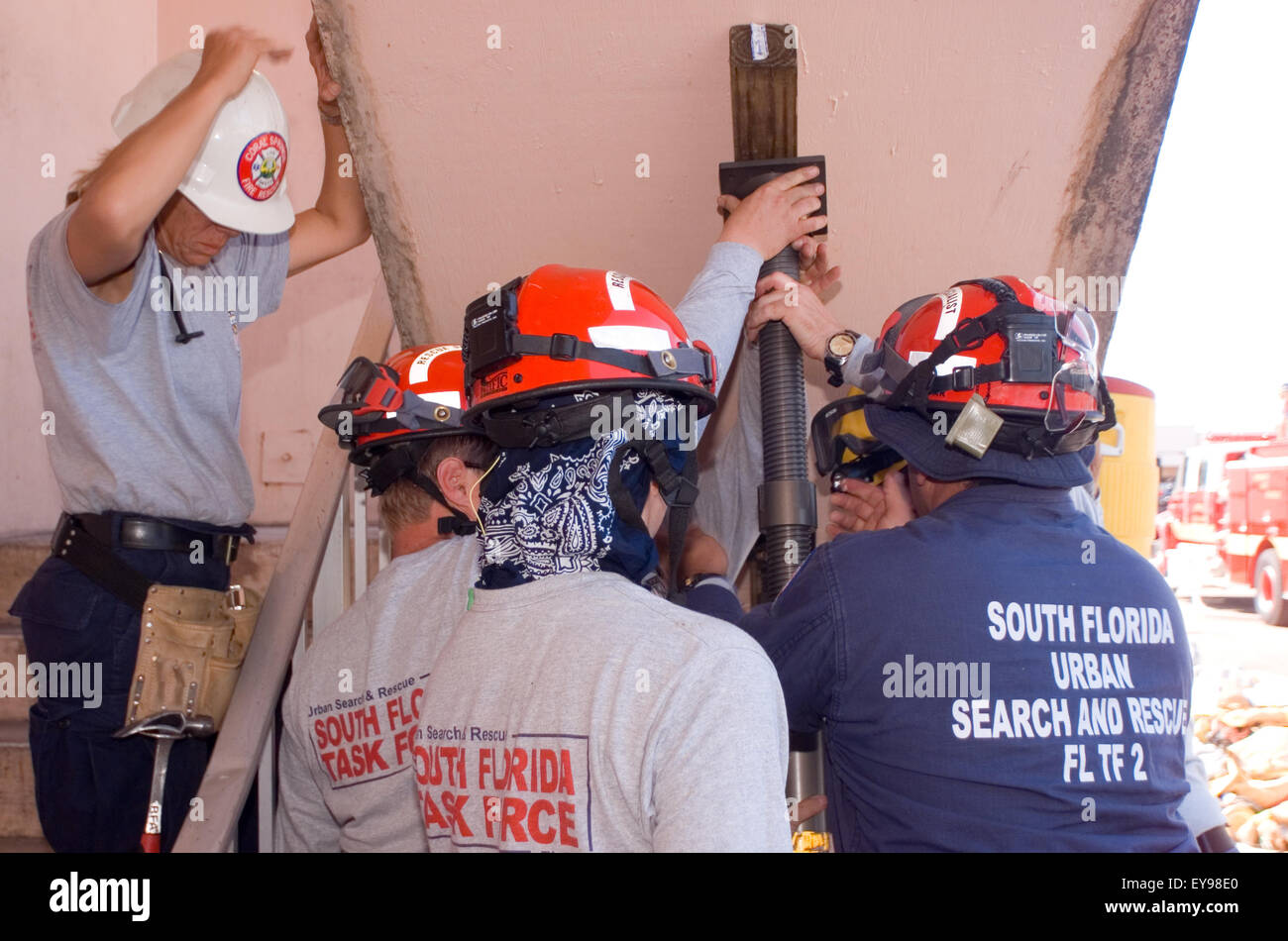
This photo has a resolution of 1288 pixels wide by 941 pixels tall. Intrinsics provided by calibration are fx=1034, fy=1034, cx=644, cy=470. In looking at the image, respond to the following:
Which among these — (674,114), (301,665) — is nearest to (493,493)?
(301,665)

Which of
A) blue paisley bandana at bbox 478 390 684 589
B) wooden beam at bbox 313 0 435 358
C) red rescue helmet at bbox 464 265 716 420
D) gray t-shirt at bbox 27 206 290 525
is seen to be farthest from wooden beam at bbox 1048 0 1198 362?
gray t-shirt at bbox 27 206 290 525

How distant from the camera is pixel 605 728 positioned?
1257 millimetres

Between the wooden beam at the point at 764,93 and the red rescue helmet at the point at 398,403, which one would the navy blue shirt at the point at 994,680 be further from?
the wooden beam at the point at 764,93

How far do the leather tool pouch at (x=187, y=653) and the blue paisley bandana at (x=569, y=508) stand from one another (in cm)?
119

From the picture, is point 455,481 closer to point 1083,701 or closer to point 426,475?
point 426,475

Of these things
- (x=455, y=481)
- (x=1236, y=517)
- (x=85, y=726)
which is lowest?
(x=1236, y=517)

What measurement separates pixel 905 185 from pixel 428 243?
1.24m

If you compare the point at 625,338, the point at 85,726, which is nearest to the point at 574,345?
the point at 625,338

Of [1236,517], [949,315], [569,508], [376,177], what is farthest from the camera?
[1236,517]

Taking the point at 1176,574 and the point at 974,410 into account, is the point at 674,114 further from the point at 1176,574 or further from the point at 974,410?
the point at 1176,574

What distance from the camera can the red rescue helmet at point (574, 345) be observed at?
1.48 meters

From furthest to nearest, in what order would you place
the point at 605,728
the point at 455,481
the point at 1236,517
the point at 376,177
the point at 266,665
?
1. the point at 1236,517
2. the point at 376,177
3. the point at 266,665
4. the point at 455,481
5. the point at 605,728

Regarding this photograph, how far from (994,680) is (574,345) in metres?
0.88

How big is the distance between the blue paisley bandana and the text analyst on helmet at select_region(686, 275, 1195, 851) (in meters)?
0.49
